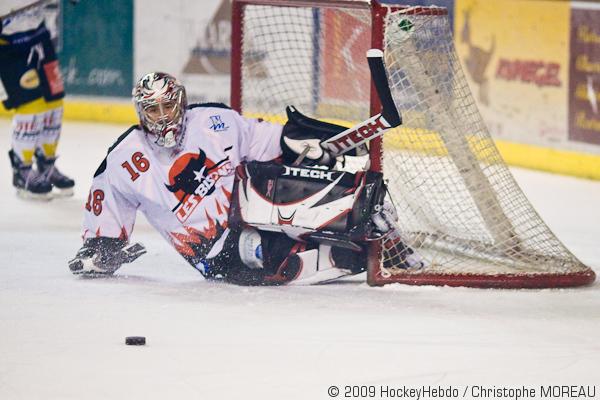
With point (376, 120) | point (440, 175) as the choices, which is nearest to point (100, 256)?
point (376, 120)

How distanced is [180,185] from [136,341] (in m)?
0.97

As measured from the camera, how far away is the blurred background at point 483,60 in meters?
7.56

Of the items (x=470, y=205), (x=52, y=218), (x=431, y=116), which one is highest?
(x=431, y=116)

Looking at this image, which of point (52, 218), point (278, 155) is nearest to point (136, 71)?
point (52, 218)

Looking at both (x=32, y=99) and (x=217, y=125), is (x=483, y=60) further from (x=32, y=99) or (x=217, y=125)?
(x=217, y=125)

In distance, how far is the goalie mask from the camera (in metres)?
4.62

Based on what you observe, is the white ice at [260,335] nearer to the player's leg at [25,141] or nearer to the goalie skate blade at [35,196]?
the goalie skate blade at [35,196]

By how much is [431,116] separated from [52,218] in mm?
2189

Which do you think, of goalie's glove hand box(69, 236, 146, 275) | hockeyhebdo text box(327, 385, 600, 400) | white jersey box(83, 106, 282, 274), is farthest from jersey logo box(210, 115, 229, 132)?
hockeyhebdo text box(327, 385, 600, 400)

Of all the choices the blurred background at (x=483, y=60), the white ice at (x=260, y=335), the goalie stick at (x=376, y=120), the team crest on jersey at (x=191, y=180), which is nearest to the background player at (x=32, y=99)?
the blurred background at (x=483, y=60)

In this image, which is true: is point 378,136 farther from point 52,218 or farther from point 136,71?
point 136,71

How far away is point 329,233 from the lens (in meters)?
4.61

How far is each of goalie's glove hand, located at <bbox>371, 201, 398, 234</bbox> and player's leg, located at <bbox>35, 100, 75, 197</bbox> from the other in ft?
9.00

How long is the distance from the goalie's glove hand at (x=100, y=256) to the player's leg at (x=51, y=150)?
7.43 ft
